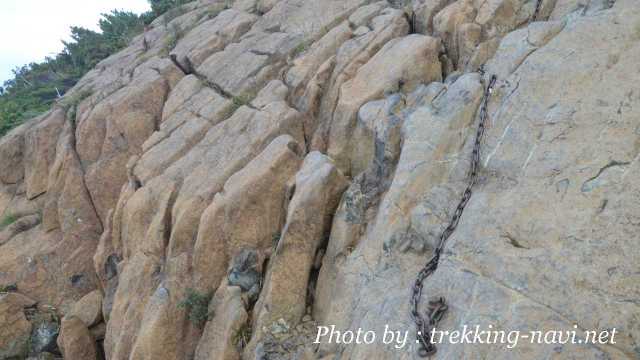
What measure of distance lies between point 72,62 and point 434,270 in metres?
45.2

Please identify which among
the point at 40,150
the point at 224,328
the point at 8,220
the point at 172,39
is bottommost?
the point at 224,328

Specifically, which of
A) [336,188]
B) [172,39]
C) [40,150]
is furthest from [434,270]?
[172,39]

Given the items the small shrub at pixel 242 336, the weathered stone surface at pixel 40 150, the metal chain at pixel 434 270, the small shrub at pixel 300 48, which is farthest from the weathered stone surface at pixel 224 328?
the weathered stone surface at pixel 40 150

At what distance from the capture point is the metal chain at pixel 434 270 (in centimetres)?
738

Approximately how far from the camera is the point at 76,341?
52.1 ft

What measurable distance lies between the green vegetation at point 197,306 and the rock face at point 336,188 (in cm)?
8

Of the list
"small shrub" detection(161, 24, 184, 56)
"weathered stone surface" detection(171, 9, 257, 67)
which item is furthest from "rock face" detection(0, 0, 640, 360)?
"small shrub" detection(161, 24, 184, 56)

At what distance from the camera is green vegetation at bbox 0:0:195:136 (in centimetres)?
3562

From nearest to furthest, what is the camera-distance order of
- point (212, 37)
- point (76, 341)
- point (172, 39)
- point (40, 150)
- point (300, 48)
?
1. point (76, 341)
2. point (300, 48)
3. point (40, 150)
4. point (212, 37)
5. point (172, 39)

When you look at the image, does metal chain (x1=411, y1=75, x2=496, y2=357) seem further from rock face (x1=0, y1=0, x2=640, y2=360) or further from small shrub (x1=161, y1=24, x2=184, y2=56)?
small shrub (x1=161, y1=24, x2=184, y2=56)

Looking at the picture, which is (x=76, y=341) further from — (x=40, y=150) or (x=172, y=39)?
(x=172, y=39)

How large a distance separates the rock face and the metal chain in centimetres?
17

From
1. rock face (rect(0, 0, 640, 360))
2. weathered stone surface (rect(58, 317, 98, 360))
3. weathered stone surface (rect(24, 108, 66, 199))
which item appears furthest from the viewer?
weathered stone surface (rect(24, 108, 66, 199))

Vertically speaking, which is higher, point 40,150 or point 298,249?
point 40,150
